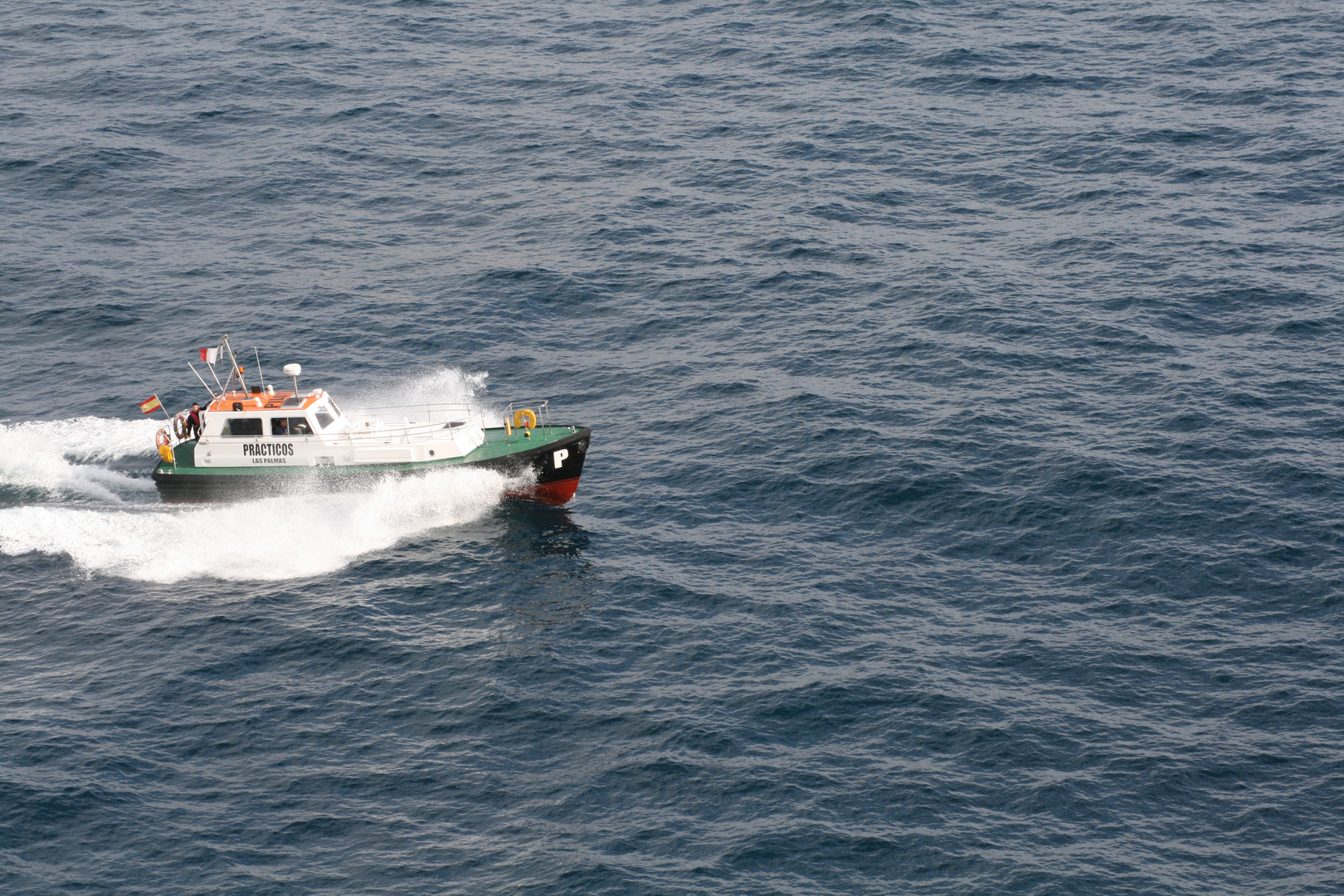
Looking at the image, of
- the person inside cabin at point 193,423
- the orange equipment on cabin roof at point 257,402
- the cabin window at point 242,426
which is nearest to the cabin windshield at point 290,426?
the orange equipment on cabin roof at point 257,402

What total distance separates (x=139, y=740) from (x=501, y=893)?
12.7 metres

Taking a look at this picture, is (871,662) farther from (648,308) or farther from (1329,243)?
(1329,243)

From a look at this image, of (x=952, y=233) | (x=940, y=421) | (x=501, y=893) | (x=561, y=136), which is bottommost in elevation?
(x=501, y=893)

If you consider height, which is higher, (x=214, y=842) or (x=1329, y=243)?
(x=1329, y=243)

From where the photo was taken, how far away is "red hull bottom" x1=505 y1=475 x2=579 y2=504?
175ft

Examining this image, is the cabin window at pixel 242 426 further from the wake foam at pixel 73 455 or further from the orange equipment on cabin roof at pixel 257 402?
the wake foam at pixel 73 455

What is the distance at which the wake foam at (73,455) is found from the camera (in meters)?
54.9

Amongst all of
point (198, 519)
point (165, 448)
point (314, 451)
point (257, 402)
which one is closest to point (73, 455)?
point (165, 448)

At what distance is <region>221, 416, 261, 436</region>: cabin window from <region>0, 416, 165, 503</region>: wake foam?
4.66 meters

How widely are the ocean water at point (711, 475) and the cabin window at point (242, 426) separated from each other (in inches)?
115

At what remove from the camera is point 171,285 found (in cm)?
7031

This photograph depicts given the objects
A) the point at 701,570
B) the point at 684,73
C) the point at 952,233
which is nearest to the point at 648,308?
the point at 952,233

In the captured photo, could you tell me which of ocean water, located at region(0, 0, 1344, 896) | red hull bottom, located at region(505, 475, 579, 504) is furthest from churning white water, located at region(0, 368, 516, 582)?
red hull bottom, located at region(505, 475, 579, 504)

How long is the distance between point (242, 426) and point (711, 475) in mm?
17893
